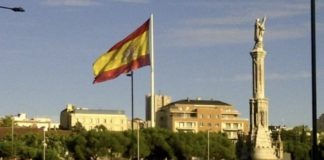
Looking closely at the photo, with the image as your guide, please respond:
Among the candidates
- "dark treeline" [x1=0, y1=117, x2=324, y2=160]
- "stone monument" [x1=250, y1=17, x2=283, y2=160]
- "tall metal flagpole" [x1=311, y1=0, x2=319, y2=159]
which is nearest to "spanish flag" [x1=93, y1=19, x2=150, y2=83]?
"tall metal flagpole" [x1=311, y1=0, x2=319, y2=159]

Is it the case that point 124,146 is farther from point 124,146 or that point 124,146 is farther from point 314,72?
point 314,72

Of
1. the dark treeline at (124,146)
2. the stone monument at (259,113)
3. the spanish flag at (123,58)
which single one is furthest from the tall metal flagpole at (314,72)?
the dark treeline at (124,146)

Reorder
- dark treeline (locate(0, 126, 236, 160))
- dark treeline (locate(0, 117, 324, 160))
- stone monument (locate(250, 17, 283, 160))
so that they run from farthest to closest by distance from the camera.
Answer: dark treeline (locate(0, 126, 236, 160)) → dark treeline (locate(0, 117, 324, 160)) → stone monument (locate(250, 17, 283, 160))

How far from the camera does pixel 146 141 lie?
121125 mm

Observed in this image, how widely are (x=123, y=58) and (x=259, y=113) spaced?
52688 mm

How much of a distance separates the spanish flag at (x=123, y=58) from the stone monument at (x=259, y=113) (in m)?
50.9

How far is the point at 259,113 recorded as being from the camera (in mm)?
92438

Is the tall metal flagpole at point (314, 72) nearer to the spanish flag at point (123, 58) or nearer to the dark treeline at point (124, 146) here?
the spanish flag at point (123, 58)

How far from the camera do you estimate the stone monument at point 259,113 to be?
299 feet

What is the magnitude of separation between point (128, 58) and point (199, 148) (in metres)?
82.7

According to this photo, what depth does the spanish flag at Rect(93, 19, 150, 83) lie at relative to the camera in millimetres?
41125

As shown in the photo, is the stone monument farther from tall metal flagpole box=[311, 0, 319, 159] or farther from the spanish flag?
tall metal flagpole box=[311, 0, 319, 159]

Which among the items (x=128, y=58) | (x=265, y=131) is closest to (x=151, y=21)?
(x=128, y=58)

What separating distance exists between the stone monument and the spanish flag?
5088 centimetres
